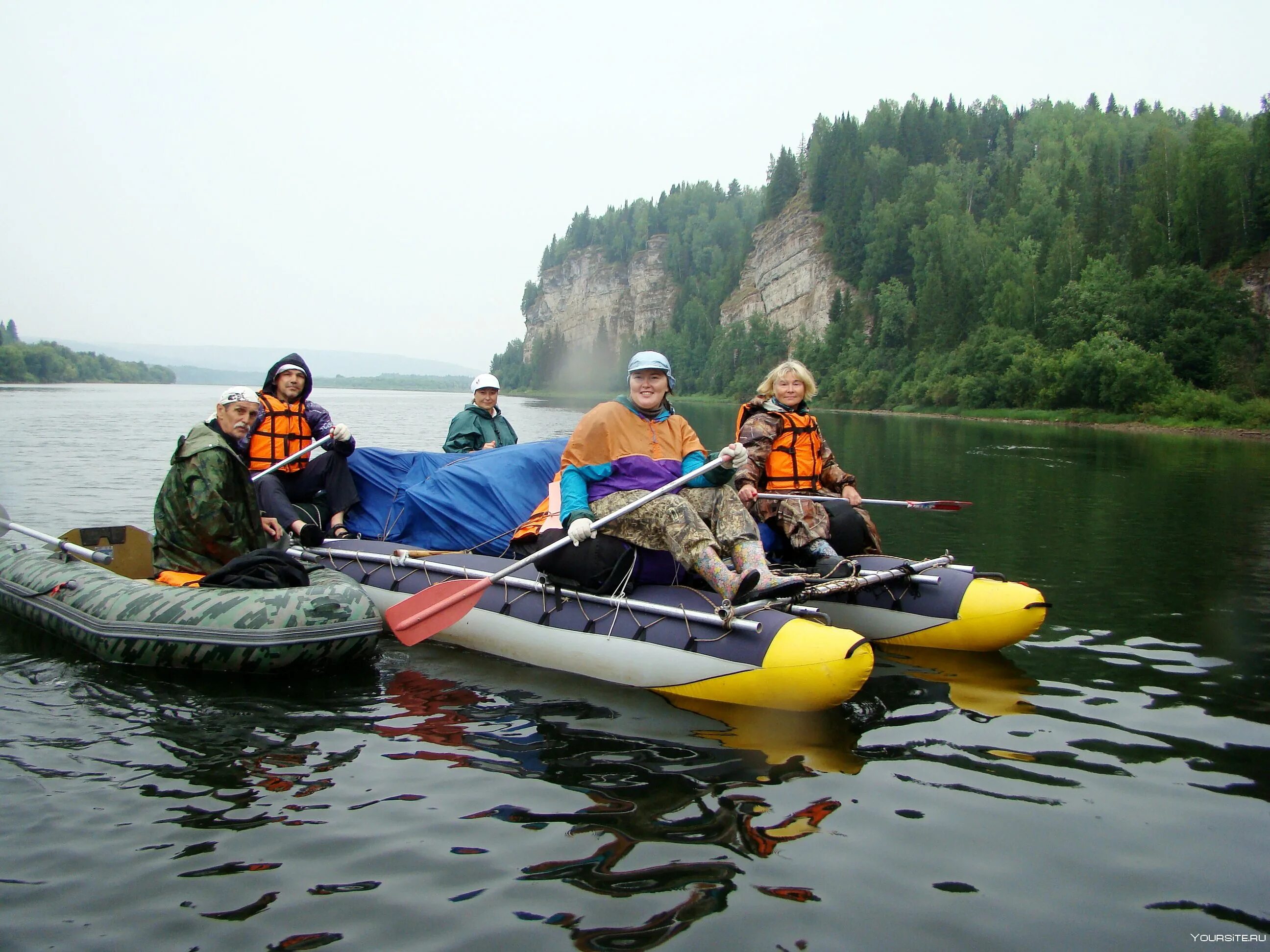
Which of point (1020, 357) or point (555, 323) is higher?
point (555, 323)

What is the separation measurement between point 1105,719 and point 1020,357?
47.4m

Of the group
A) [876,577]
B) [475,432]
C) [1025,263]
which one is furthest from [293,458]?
[1025,263]

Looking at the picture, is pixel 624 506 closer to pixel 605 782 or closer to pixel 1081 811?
pixel 605 782

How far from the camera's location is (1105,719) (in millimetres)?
5816

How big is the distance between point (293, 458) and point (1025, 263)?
6132cm

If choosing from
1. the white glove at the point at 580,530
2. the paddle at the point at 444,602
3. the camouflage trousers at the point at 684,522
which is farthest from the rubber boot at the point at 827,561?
the white glove at the point at 580,530

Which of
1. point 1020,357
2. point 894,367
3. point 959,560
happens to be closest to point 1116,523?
point 959,560

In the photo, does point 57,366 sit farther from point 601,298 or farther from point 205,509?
point 205,509

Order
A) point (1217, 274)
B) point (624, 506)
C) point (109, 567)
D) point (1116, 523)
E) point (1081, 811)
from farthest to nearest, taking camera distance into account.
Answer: point (1217, 274)
point (1116, 523)
point (109, 567)
point (624, 506)
point (1081, 811)

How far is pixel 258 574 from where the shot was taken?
6.77m

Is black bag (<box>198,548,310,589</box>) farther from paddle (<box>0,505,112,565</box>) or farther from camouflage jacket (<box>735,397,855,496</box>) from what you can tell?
camouflage jacket (<box>735,397,855,496</box>)

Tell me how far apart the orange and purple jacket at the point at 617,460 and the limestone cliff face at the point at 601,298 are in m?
116

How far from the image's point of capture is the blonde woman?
8.02 m

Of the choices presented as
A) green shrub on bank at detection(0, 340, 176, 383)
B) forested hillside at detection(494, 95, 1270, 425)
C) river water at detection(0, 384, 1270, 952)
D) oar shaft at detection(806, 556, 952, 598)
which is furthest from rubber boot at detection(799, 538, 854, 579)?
green shrub on bank at detection(0, 340, 176, 383)
